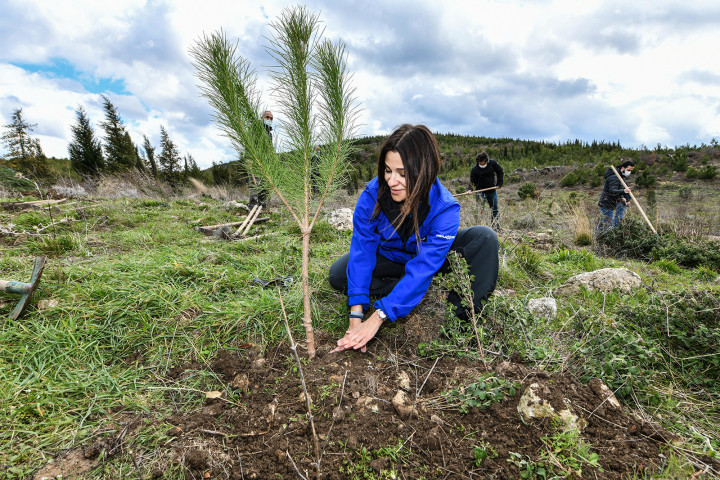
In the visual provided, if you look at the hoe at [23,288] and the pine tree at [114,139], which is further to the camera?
the pine tree at [114,139]

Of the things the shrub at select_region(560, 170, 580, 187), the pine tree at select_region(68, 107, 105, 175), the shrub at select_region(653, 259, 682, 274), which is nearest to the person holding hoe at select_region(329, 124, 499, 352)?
the shrub at select_region(653, 259, 682, 274)

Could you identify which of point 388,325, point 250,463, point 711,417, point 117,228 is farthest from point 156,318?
point 117,228

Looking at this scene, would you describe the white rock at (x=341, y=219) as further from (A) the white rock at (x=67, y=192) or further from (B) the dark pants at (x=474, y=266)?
(A) the white rock at (x=67, y=192)

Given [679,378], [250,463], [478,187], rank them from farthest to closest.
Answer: [478,187], [679,378], [250,463]

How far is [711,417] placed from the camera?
1417mm

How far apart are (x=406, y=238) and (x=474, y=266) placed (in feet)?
1.65

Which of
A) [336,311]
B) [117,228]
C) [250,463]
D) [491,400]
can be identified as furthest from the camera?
[117,228]

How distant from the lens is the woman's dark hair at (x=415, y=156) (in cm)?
172

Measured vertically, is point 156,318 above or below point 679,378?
above

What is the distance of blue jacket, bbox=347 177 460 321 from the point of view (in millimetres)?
1808

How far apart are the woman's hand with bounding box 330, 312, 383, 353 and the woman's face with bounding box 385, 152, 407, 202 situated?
74cm

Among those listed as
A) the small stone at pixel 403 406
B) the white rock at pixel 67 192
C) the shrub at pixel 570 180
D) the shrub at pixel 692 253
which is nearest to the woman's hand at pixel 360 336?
the small stone at pixel 403 406

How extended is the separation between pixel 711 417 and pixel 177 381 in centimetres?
259

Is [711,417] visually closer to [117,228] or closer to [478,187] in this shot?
[117,228]
